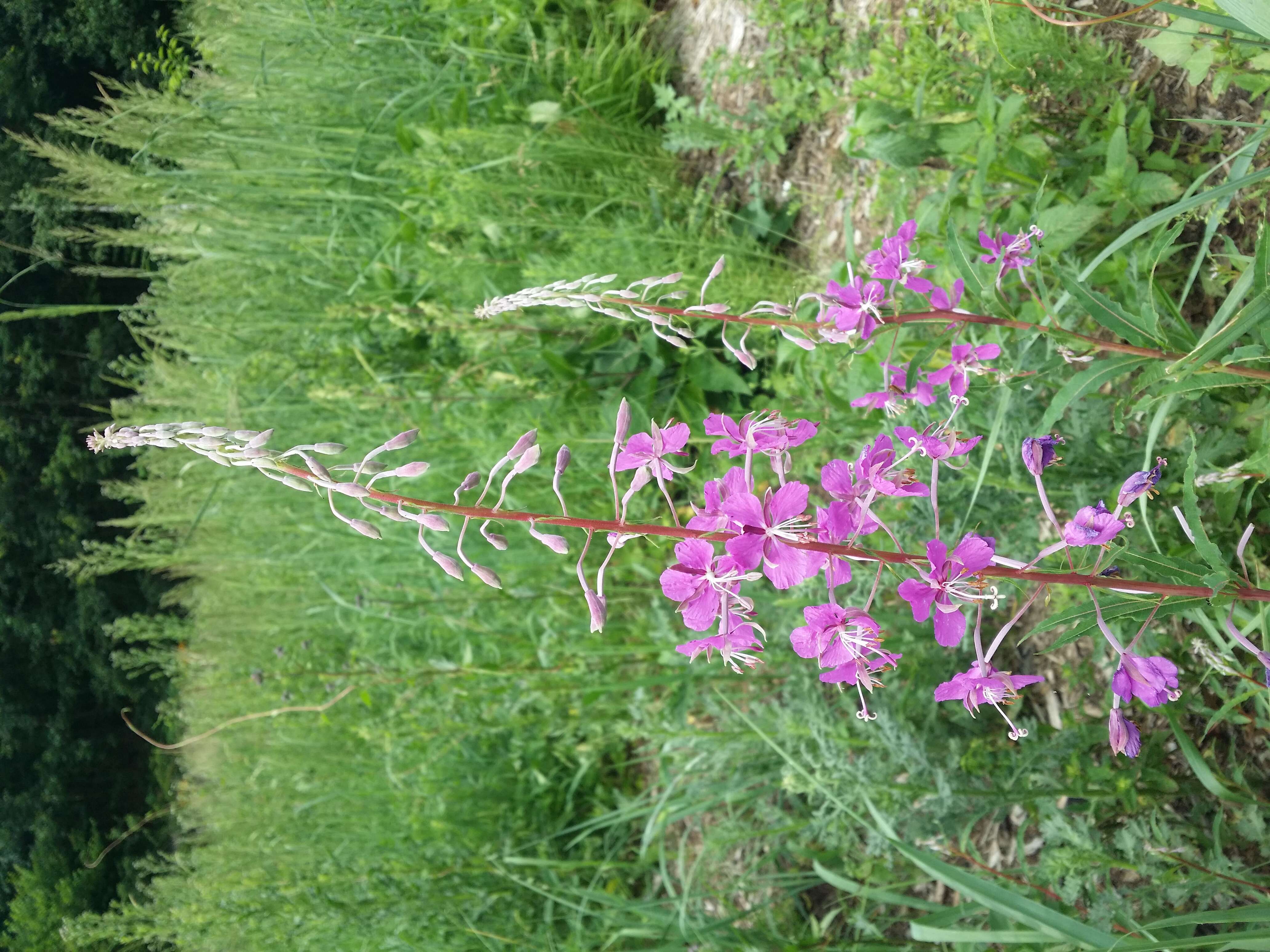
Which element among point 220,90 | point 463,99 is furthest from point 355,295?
point 220,90

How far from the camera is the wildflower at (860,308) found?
1.36 metres

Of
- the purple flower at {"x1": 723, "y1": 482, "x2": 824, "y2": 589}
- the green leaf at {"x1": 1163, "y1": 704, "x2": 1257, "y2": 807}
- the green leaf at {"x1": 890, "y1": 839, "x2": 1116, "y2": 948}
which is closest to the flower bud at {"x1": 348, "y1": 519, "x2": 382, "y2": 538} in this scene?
the purple flower at {"x1": 723, "y1": 482, "x2": 824, "y2": 589}

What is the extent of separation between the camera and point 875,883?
2.31 meters

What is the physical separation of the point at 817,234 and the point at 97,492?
19.8ft

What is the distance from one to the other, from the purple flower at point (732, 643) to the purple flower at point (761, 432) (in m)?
0.22

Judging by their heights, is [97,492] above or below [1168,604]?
below

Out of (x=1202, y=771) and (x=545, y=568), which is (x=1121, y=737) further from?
(x=545, y=568)

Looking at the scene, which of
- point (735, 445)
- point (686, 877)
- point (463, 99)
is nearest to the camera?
point (735, 445)

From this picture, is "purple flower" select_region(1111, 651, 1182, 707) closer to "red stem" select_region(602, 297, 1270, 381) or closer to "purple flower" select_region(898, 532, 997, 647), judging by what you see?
"purple flower" select_region(898, 532, 997, 647)

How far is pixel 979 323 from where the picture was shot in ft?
4.55

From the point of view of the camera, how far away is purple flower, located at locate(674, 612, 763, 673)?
3.40 feet

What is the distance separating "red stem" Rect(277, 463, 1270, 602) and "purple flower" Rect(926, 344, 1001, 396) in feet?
1.48

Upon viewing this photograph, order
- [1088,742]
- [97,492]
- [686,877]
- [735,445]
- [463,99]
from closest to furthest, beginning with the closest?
[735,445] → [1088,742] → [686,877] → [463,99] → [97,492]

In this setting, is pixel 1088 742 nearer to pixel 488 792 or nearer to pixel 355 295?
pixel 488 792
